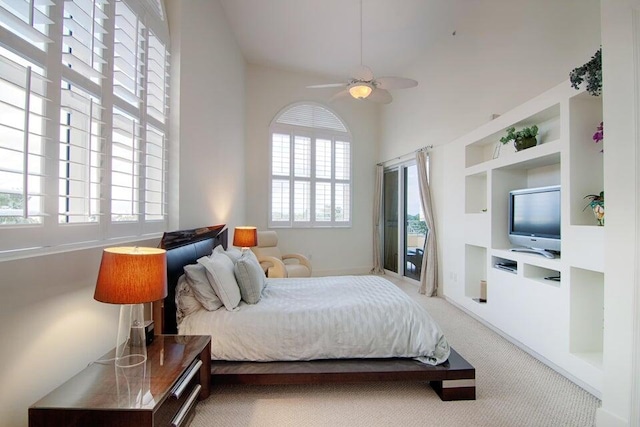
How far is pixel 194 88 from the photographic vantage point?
2.93 m

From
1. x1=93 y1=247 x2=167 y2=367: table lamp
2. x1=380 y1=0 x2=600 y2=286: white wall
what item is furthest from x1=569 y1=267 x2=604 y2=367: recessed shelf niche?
x1=93 y1=247 x2=167 y2=367: table lamp

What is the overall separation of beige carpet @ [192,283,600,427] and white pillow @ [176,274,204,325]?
599mm

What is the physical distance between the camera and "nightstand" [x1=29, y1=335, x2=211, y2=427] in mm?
1121

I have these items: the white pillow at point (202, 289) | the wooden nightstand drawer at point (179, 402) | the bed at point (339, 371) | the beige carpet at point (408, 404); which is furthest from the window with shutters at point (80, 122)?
the beige carpet at point (408, 404)

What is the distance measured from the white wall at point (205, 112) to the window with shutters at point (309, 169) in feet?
3.53

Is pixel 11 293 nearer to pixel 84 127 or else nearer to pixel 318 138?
pixel 84 127

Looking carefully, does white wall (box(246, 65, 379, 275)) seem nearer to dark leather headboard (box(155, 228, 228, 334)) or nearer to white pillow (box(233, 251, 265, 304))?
dark leather headboard (box(155, 228, 228, 334))

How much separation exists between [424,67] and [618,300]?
14.6ft

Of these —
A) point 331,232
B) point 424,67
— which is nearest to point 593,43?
point 424,67

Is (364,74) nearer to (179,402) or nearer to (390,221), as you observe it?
(179,402)

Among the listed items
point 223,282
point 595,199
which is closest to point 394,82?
point 595,199

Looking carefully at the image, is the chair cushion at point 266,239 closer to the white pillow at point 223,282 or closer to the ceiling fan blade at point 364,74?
the white pillow at point 223,282

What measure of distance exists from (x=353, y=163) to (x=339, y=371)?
15.8ft

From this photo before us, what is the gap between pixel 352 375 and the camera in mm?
2006
